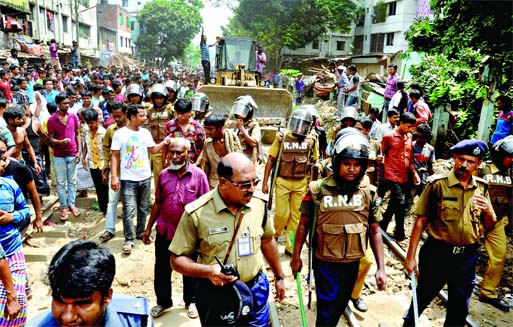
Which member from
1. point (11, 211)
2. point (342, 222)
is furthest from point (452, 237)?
point (11, 211)

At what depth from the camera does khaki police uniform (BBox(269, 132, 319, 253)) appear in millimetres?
5113

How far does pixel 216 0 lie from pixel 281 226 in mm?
41190

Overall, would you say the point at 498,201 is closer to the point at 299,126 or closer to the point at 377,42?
the point at 299,126

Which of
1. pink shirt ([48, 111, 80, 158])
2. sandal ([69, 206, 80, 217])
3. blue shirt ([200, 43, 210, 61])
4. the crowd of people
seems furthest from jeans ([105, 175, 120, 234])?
blue shirt ([200, 43, 210, 61])

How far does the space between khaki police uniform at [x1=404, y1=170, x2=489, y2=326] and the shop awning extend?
25719mm

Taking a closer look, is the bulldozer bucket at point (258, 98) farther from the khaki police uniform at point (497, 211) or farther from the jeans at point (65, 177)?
the khaki police uniform at point (497, 211)

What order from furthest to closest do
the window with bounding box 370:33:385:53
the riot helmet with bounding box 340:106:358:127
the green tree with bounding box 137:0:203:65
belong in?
the green tree with bounding box 137:0:203:65
the window with bounding box 370:33:385:53
the riot helmet with bounding box 340:106:358:127

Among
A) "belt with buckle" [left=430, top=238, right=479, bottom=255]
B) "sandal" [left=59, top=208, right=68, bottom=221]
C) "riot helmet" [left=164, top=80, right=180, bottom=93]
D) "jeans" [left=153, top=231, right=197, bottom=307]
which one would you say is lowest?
"sandal" [left=59, top=208, right=68, bottom=221]

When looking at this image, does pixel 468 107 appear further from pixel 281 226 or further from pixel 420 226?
pixel 420 226

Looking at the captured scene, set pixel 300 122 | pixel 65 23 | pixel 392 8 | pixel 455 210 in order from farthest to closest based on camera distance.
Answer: pixel 392 8 < pixel 65 23 < pixel 300 122 < pixel 455 210

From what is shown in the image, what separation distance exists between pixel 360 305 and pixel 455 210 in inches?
62.5

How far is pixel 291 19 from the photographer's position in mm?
34875

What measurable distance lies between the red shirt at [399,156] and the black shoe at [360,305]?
2.19 m

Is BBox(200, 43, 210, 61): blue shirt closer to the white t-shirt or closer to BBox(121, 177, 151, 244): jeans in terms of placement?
the white t-shirt
